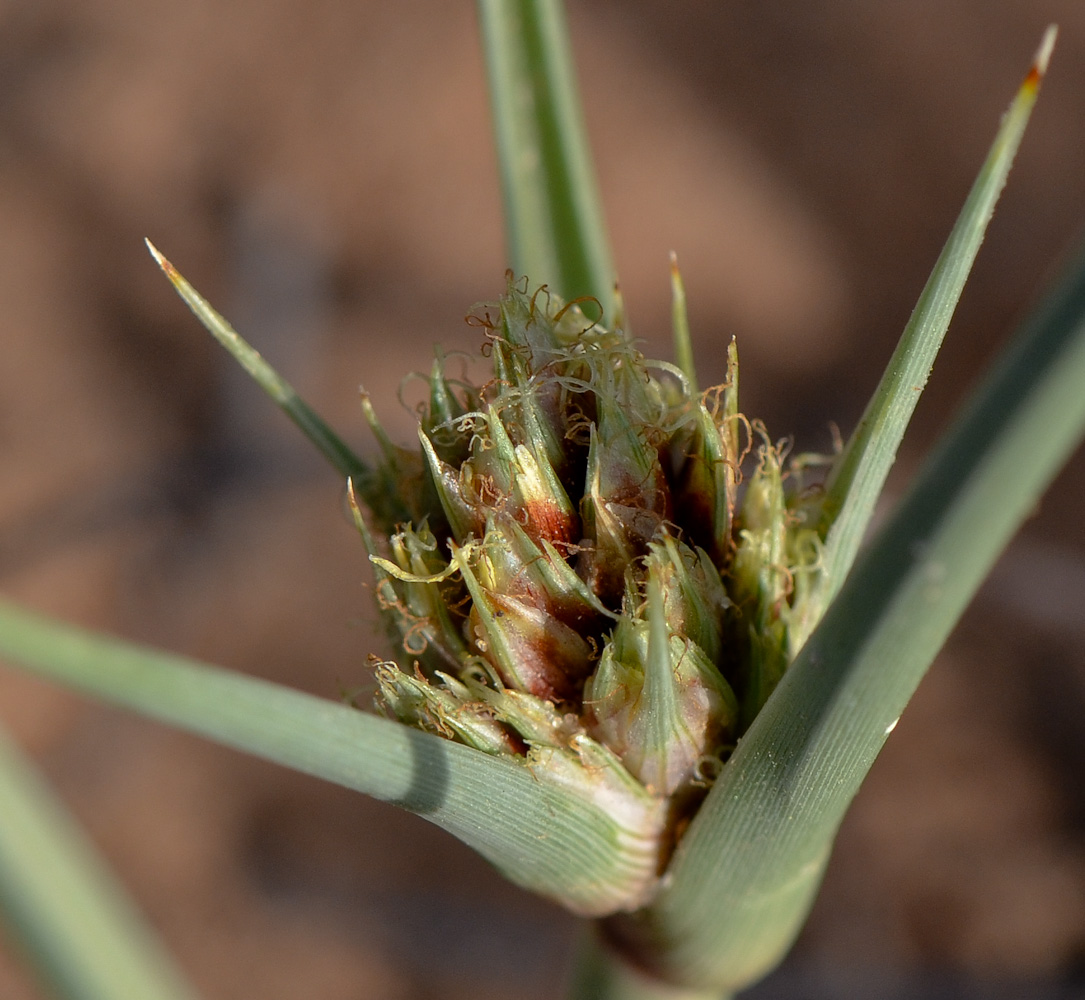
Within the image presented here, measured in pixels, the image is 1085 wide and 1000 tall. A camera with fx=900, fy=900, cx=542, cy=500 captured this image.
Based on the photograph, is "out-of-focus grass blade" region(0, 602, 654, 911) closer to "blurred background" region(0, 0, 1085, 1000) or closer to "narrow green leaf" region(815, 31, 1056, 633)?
"narrow green leaf" region(815, 31, 1056, 633)

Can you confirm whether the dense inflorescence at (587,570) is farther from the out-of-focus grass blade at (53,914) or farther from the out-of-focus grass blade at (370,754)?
the out-of-focus grass blade at (53,914)

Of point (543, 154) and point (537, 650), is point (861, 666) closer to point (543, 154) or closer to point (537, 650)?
point (537, 650)

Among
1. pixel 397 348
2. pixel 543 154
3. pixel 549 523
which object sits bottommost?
pixel 397 348

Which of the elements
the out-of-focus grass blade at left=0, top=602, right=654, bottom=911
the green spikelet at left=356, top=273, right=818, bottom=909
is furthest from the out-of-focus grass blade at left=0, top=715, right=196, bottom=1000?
the green spikelet at left=356, top=273, right=818, bottom=909

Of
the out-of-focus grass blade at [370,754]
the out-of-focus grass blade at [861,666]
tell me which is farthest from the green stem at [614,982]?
the out-of-focus grass blade at [370,754]

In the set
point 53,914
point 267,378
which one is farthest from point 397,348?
point 53,914

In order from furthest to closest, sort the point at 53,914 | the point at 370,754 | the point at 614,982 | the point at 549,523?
the point at 614,982 → the point at 549,523 → the point at 370,754 → the point at 53,914

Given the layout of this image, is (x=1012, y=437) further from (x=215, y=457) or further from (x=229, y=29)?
(x=229, y=29)
